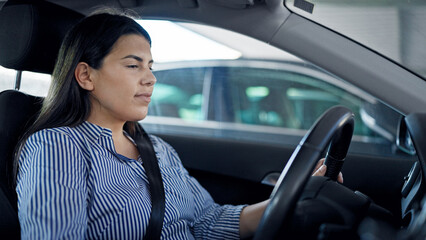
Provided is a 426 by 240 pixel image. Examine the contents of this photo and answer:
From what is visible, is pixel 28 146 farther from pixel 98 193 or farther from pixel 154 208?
pixel 154 208

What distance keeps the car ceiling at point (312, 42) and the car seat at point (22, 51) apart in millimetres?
115

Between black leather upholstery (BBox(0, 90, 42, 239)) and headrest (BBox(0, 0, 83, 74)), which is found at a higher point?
headrest (BBox(0, 0, 83, 74))

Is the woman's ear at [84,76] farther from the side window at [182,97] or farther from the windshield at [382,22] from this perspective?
the side window at [182,97]

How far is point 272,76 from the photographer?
4.50m

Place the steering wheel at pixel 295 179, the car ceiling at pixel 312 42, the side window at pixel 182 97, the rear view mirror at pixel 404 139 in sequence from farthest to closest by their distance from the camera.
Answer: the side window at pixel 182 97 < the rear view mirror at pixel 404 139 < the car ceiling at pixel 312 42 < the steering wheel at pixel 295 179

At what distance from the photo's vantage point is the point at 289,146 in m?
2.12

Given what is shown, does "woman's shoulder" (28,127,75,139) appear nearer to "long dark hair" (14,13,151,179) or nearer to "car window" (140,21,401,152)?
"long dark hair" (14,13,151,179)

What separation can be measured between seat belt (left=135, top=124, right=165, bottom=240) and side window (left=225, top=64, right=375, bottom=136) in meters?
2.73

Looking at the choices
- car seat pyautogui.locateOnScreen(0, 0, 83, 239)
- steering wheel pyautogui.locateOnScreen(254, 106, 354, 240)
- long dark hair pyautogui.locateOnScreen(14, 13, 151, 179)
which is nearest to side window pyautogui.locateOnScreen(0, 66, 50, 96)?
car seat pyautogui.locateOnScreen(0, 0, 83, 239)

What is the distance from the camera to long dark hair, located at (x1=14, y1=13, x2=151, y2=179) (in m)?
1.52

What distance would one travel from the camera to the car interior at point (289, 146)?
1.05 m

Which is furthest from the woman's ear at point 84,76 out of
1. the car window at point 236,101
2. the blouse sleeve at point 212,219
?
the car window at point 236,101

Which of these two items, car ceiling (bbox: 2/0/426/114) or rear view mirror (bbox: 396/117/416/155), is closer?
car ceiling (bbox: 2/0/426/114)

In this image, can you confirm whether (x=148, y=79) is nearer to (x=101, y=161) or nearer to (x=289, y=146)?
(x=101, y=161)
